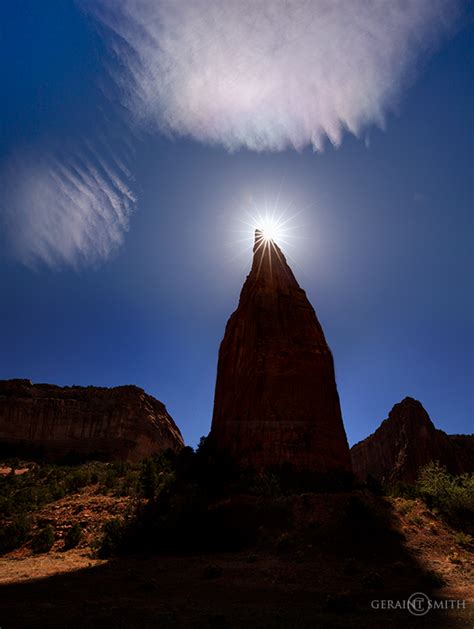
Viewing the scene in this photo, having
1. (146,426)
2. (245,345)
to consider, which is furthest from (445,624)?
(146,426)

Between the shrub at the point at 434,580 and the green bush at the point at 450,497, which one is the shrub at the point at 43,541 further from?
the green bush at the point at 450,497

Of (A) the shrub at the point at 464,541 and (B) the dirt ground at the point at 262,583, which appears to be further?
(A) the shrub at the point at 464,541

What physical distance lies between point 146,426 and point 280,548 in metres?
46.9

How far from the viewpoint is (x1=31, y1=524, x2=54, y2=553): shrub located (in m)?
13.4

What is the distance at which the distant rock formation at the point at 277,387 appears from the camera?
2150 cm

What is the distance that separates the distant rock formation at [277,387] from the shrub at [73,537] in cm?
953

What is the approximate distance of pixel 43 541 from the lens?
13766mm

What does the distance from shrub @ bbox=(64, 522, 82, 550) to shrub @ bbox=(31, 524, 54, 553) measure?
1.79 ft

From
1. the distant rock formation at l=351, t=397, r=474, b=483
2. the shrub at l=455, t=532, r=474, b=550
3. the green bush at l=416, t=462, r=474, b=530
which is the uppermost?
the distant rock formation at l=351, t=397, r=474, b=483

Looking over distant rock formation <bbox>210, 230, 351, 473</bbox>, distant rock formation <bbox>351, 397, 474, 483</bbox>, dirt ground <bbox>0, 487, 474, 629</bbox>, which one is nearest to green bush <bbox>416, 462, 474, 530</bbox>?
dirt ground <bbox>0, 487, 474, 629</bbox>

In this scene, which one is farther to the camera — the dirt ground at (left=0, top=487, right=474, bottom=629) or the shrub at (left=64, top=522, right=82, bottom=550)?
the shrub at (left=64, top=522, right=82, bottom=550)

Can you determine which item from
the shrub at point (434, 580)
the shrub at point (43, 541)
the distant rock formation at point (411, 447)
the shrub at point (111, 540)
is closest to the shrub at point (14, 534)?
the shrub at point (43, 541)

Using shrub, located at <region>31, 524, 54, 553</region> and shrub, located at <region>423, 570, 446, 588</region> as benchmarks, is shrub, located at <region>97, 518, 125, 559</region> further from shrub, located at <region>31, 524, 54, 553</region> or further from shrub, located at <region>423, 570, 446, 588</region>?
shrub, located at <region>423, 570, 446, 588</region>

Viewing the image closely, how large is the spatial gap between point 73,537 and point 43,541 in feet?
3.55
